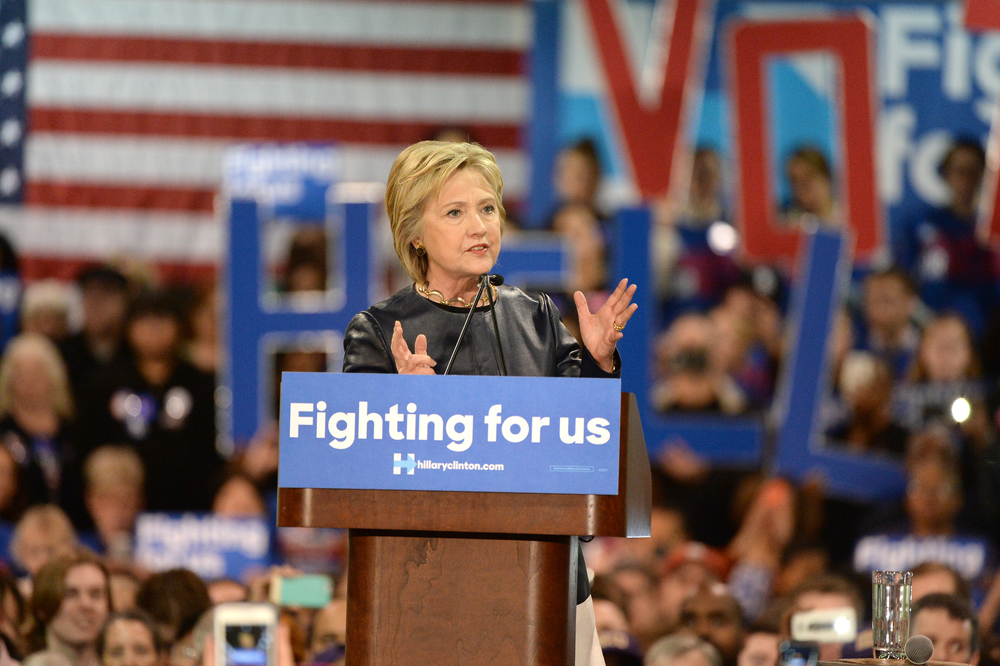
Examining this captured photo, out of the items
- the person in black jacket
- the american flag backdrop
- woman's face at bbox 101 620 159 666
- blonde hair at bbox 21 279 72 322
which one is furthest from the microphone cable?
the american flag backdrop

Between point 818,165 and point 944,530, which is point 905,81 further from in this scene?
point 944,530

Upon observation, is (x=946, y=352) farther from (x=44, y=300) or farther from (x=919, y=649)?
(x=44, y=300)

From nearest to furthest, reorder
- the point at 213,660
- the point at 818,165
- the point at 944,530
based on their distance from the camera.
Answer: the point at 213,660 < the point at 944,530 < the point at 818,165

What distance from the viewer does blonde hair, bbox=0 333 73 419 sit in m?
6.64

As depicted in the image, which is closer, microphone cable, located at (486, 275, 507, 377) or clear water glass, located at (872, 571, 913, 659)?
microphone cable, located at (486, 275, 507, 377)

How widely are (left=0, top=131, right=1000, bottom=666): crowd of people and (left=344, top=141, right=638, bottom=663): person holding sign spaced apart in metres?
2.82

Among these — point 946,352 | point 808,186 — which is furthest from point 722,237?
point 946,352

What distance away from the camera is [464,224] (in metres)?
2.29

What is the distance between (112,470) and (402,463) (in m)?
4.84

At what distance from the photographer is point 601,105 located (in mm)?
7680

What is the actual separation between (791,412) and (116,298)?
361 cm

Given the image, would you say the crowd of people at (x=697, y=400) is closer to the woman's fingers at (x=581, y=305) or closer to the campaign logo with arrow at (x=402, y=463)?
the woman's fingers at (x=581, y=305)

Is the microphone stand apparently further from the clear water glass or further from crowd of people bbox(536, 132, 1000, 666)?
crowd of people bbox(536, 132, 1000, 666)

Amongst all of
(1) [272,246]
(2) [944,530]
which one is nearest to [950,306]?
(2) [944,530]
